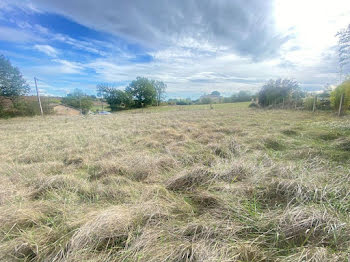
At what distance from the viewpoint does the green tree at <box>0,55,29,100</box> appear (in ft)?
53.5

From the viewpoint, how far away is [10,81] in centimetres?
1677

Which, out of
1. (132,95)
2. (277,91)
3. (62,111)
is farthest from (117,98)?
(277,91)

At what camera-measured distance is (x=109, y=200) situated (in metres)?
1.80

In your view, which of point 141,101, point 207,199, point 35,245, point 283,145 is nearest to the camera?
point 35,245

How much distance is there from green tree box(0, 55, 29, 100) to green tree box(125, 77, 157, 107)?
949 inches

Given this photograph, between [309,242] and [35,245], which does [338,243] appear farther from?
[35,245]

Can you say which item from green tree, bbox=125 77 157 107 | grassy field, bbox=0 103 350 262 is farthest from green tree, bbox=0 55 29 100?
green tree, bbox=125 77 157 107

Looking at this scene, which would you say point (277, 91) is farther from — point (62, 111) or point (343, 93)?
point (62, 111)

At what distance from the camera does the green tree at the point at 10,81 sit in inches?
642

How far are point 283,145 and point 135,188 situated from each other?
3565mm

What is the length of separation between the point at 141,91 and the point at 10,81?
26.2 m

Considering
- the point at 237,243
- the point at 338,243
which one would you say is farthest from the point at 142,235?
the point at 338,243

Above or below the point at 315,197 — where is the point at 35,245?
below

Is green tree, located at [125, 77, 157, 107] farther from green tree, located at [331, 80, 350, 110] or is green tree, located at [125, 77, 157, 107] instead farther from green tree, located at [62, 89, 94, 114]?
green tree, located at [331, 80, 350, 110]
